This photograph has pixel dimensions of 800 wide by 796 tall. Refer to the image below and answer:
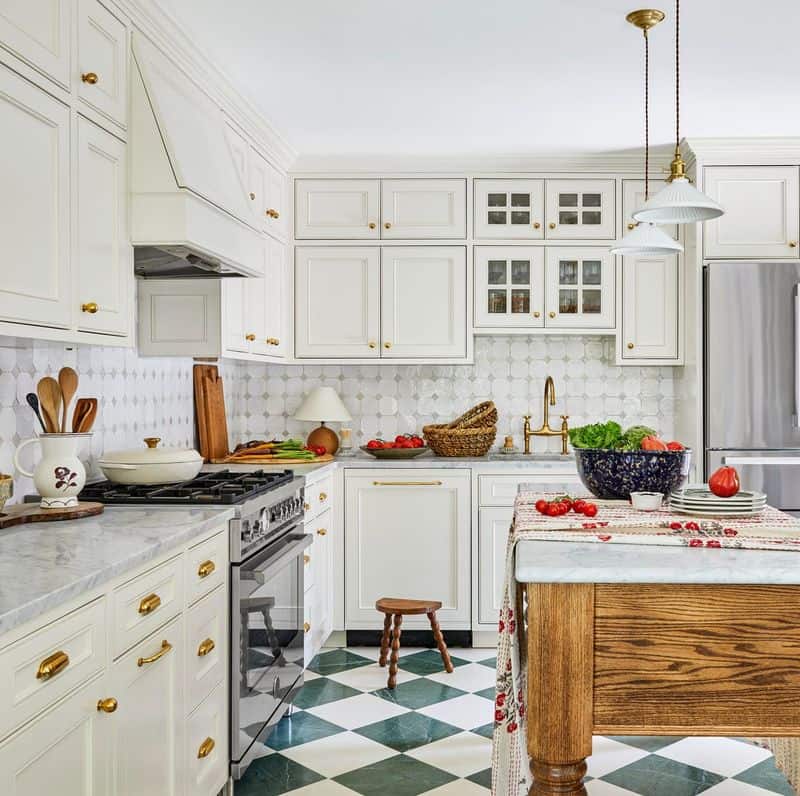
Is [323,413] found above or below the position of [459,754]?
above

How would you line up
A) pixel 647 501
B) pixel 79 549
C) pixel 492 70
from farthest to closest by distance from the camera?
pixel 492 70 < pixel 647 501 < pixel 79 549

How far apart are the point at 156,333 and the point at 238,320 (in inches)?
20.4

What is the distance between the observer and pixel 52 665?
63.1 inches

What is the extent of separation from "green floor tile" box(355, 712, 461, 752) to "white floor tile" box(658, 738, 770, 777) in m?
0.81

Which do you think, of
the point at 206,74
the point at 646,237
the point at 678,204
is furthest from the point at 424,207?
the point at 678,204

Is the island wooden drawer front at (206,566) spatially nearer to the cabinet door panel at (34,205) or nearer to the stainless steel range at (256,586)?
the stainless steel range at (256,586)

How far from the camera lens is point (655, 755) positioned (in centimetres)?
326

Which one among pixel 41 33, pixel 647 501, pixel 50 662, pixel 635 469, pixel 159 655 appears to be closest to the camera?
pixel 50 662

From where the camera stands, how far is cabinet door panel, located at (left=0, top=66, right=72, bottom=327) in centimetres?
213

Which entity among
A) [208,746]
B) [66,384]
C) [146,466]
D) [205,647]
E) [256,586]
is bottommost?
[208,746]


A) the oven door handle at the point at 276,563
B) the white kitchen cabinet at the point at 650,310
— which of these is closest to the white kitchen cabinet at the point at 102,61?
the oven door handle at the point at 276,563

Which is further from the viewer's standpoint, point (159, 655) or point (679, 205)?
point (679, 205)

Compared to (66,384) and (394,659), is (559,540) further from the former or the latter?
(394,659)

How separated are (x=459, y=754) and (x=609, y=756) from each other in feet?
1.75
